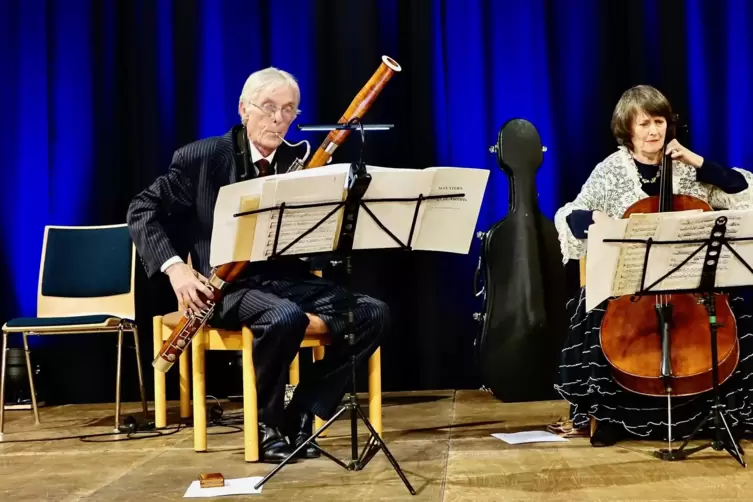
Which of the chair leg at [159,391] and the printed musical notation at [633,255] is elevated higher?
the printed musical notation at [633,255]

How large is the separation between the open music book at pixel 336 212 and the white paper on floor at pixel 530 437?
2.67ft

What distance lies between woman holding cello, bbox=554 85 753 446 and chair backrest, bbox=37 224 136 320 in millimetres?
2035

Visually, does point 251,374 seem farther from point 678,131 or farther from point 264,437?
point 678,131

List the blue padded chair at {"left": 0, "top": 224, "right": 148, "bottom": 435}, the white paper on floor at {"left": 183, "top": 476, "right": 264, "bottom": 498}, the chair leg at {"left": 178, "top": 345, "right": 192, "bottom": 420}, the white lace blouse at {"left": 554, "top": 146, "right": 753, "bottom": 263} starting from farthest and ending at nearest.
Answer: the blue padded chair at {"left": 0, "top": 224, "right": 148, "bottom": 435} → the chair leg at {"left": 178, "top": 345, "right": 192, "bottom": 420} → the white lace blouse at {"left": 554, "top": 146, "right": 753, "bottom": 263} → the white paper on floor at {"left": 183, "top": 476, "right": 264, "bottom": 498}

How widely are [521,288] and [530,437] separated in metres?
0.95

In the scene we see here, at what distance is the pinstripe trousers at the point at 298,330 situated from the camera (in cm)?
289

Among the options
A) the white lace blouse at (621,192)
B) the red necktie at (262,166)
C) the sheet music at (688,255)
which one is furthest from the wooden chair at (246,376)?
the sheet music at (688,255)

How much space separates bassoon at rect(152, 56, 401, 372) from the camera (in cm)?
266

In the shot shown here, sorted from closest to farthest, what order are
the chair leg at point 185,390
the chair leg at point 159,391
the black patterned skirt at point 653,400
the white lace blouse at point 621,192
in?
the black patterned skirt at point 653,400 < the white lace blouse at point 621,192 < the chair leg at point 159,391 < the chair leg at point 185,390

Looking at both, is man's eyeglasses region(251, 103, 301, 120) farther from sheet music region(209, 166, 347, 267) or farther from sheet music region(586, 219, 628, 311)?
sheet music region(586, 219, 628, 311)

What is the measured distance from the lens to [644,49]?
13.9 ft

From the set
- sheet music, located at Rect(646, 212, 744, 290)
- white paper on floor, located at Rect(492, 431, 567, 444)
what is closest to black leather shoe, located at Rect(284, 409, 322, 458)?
white paper on floor, located at Rect(492, 431, 567, 444)

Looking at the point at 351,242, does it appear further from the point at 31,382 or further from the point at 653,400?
the point at 31,382

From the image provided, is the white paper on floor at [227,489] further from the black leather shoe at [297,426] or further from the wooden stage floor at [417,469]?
the black leather shoe at [297,426]
